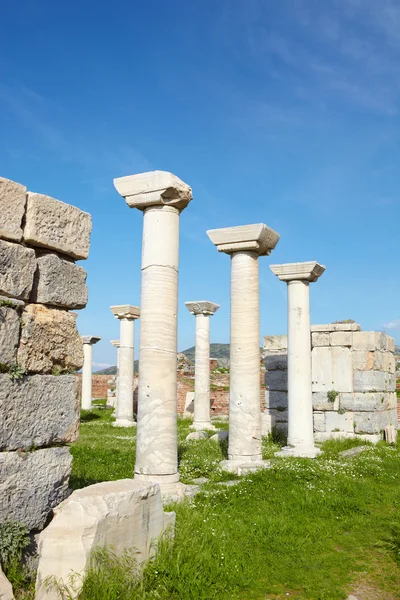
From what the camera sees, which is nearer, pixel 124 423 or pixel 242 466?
pixel 242 466

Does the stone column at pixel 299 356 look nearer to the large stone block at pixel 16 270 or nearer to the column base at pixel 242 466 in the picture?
the column base at pixel 242 466

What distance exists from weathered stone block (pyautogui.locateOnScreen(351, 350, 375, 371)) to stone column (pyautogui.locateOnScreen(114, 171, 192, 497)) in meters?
8.82

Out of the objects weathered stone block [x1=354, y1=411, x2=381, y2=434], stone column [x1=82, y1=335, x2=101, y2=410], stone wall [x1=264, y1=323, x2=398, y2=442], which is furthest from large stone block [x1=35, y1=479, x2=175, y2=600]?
stone column [x1=82, y1=335, x2=101, y2=410]

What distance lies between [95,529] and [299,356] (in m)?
9.46

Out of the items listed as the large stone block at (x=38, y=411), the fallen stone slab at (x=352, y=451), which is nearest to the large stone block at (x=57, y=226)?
the large stone block at (x=38, y=411)

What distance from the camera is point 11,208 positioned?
4.72m

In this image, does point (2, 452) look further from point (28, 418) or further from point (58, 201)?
point (58, 201)

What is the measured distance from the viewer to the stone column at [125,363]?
2148 centimetres

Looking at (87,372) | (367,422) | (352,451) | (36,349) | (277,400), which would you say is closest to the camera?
(36,349)

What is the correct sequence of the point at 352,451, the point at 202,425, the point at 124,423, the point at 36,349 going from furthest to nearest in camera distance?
the point at 124,423 < the point at 202,425 < the point at 352,451 < the point at 36,349

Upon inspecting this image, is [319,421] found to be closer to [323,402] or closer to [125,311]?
[323,402]

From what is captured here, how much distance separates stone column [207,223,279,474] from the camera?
1055 centimetres

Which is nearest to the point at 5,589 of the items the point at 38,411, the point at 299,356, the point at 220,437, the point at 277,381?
the point at 38,411

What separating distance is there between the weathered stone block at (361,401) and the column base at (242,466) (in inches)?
218
